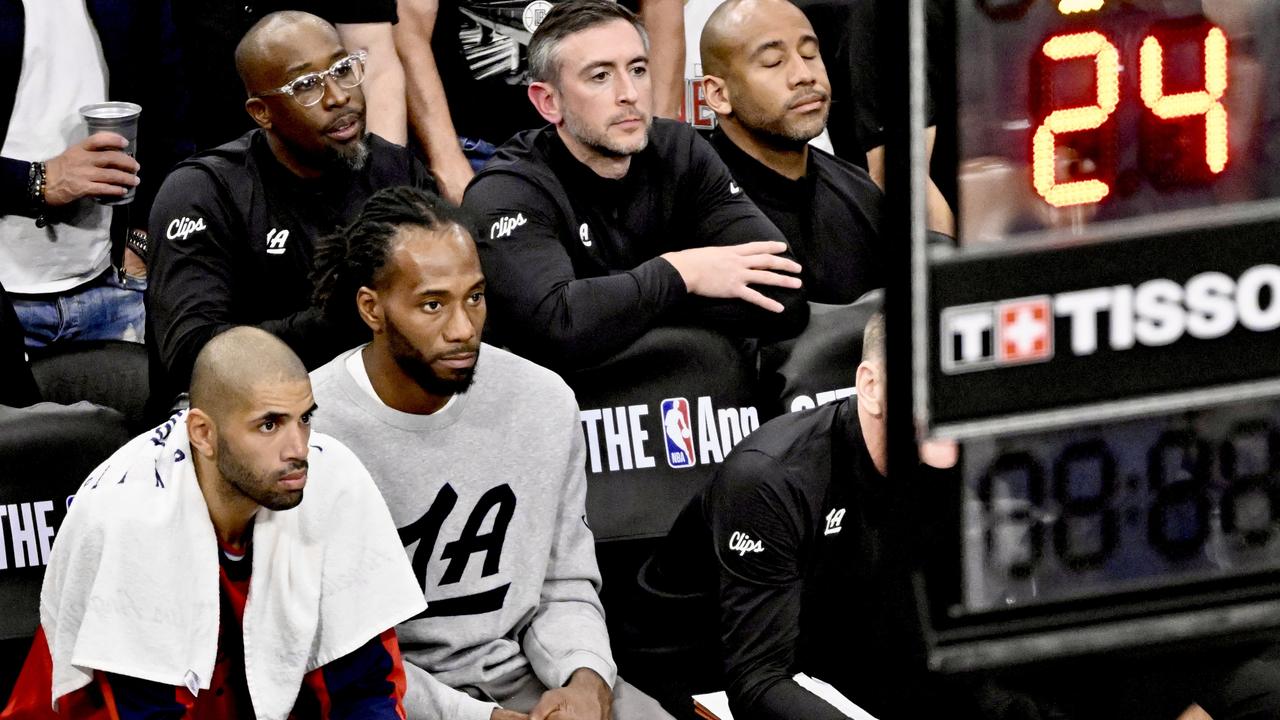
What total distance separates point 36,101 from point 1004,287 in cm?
338

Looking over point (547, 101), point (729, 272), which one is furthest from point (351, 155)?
point (729, 272)

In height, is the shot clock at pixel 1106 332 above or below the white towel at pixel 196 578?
above

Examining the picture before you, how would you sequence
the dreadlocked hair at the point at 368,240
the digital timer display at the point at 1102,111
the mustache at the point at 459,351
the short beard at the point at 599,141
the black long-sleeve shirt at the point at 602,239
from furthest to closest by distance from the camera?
the short beard at the point at 599,141, the black long-sleeve shirt at the point at 602,239, the dreadlocked hair at the point at 368,240, the mustache at the point at 459,351, the digital timer display at the point at 1102,111

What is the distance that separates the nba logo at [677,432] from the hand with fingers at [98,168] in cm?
150

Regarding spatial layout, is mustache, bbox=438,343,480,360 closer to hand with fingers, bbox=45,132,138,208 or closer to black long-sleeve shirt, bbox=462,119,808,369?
black long-sleeve shirt, bbox=462,119,808,369

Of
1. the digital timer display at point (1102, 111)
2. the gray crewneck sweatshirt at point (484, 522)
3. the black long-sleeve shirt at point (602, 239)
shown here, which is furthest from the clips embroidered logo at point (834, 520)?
the digital timer display at point (1102, 111)

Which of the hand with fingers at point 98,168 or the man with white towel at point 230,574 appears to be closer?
the man with white towel at point 230,574

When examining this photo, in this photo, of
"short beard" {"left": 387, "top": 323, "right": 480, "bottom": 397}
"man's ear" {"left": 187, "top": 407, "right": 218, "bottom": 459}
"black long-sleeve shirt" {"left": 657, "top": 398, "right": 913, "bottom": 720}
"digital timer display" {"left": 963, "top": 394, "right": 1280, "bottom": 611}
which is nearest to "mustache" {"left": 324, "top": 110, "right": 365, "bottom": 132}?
"short beard" {"left": 387, "top": 323, "right": 480, "bottom": 397}

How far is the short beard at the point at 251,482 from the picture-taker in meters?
3.62

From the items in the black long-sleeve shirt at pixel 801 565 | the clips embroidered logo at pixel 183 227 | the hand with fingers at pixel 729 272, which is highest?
the clips embroidered logo at pixel 183 227

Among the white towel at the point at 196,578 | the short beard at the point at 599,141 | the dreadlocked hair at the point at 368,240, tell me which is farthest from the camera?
the short beard at the point at 599,141

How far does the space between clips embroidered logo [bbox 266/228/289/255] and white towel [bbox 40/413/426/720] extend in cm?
89

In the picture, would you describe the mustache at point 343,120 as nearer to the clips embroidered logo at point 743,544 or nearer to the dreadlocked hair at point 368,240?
the dreadlocked hair at point 368,240

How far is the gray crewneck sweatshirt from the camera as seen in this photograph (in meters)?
4.06
